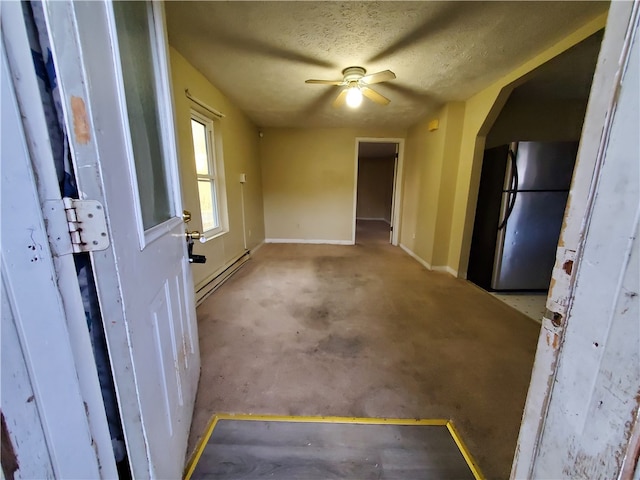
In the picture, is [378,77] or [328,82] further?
[328,82]

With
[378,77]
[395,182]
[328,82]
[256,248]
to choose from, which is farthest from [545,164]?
[256,248]

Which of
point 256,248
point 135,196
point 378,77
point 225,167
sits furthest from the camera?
point 256,248

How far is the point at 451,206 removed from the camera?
3525 millimetres

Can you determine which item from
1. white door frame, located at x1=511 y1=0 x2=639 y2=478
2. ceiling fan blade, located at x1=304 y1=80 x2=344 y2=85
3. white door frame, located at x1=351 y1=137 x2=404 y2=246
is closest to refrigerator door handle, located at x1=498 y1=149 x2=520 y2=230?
ceiling fan blade, located at x1=304 y1=80 x2=344 y2=85

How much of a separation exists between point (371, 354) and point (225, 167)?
2851 millimetres

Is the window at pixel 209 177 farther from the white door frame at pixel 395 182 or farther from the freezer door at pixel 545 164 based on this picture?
the freezer door at pixel 545 164

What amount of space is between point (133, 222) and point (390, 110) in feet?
12.6

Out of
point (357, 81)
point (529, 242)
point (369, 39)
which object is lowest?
point (529, 242)

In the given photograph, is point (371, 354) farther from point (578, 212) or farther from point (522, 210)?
point (522, 210)

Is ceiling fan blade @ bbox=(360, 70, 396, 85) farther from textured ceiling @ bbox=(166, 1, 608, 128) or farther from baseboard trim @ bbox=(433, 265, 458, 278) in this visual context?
baseboard trim @ bbox=(433, 265, 458, 278)

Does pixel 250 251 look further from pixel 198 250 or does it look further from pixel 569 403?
pixel 569 403

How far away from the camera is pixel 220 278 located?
10.2ft

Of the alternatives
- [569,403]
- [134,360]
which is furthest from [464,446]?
[134,360]

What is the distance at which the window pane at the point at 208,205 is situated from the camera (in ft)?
10.00
